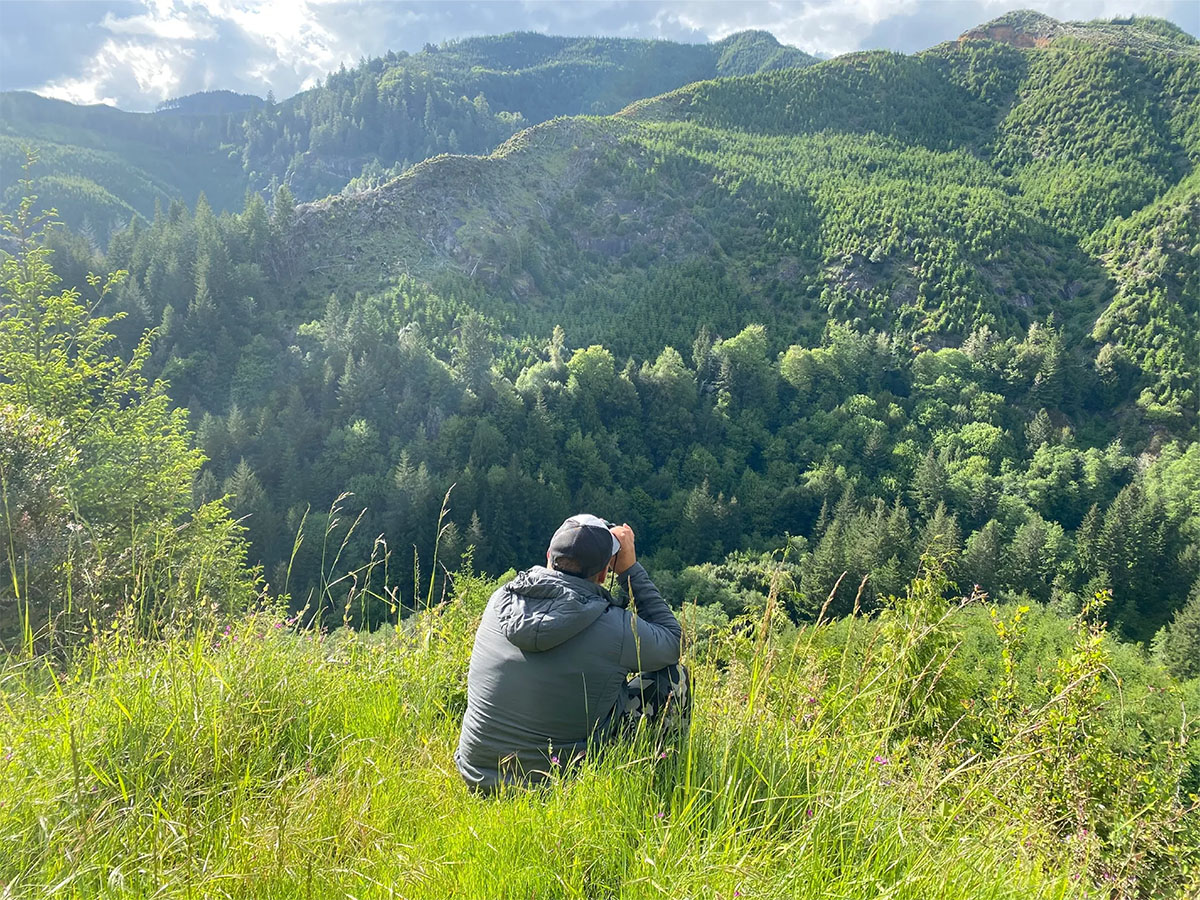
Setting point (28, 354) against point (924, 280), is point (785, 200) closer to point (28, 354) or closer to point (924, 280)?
point (924, 280)

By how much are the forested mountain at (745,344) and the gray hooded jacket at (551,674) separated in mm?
18811

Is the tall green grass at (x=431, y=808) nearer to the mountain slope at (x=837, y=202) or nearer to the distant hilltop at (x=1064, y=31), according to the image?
the mountain slope at (x=837, y=202)

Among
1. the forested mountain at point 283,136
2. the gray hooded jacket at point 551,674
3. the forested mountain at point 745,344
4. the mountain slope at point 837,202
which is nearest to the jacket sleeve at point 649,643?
the gray hooded jacket at point 551,674

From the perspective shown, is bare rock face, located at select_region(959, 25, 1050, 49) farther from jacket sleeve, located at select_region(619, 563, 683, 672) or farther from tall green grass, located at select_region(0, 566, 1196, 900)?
tall green grass, located at select_region(0, 566, 1196, 900)

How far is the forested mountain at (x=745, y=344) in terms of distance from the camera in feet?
136

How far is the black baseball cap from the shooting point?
2.78 m

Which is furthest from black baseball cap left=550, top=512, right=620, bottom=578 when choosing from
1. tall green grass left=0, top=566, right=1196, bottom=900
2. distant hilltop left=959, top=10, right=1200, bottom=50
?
distant hilltop left=959, top=10, right=1200, bottom=50

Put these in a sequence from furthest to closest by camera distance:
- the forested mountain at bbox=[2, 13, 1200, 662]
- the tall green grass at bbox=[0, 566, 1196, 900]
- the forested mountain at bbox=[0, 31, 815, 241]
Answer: the forested mountain at bbox=[0, 31, 815, 241] < the forested mountain at bbox=[2, 13, 1200, 662] < the tall green grass at bbox=[0, 566, 1196, 900]

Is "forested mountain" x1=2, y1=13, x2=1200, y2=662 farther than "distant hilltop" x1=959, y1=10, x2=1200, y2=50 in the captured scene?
No

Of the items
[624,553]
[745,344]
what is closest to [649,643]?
[624,553]

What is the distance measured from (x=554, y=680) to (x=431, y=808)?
0.63 meters

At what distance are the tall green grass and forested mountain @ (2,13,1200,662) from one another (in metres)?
18.8

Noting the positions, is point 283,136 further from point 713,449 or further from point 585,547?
point 585,547

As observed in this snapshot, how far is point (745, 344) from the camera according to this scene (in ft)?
209
